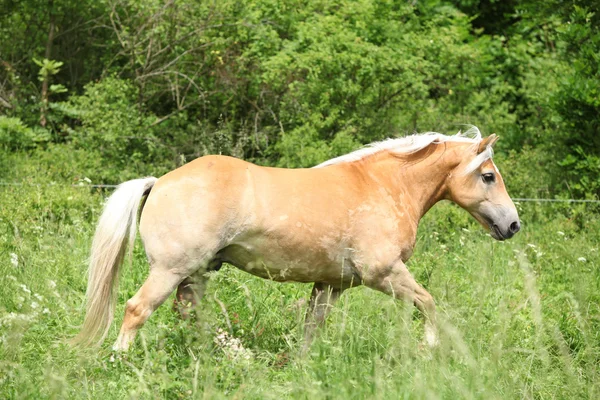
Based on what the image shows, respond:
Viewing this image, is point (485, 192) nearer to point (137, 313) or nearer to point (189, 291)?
point (189, 291)

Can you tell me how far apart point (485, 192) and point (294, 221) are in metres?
1.58

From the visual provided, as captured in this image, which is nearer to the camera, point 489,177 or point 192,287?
point 192,287

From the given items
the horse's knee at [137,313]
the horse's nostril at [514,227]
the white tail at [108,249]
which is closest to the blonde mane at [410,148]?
the horse's nostril at [514,227]

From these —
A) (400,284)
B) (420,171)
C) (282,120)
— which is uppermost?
(420,171)

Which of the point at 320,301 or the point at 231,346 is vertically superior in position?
the point at 231,346

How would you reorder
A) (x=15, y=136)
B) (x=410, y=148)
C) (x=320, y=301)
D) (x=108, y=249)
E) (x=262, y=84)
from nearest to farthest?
(x=108, y=249) < (x=320, y=301) < (x=410, y=148) < (x=15, y=136) < (x=262, y=84)

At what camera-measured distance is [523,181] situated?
34.6 ft

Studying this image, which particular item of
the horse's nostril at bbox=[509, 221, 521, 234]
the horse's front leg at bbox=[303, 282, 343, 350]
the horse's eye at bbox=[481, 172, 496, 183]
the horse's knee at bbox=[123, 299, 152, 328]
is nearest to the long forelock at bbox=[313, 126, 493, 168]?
the horse's eye at bbox=[481, 172, 496, 183]

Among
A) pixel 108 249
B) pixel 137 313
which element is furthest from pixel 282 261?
pixel 108 249

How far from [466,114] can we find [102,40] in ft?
17.4

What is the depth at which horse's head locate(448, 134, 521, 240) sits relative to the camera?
20.6ft

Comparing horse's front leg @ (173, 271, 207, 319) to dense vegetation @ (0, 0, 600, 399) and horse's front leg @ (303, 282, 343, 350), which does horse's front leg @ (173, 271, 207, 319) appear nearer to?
dense vegetation @ (0, 0, 600, 399)

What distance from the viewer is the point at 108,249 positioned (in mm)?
5477

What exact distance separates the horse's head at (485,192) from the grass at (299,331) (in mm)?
399
